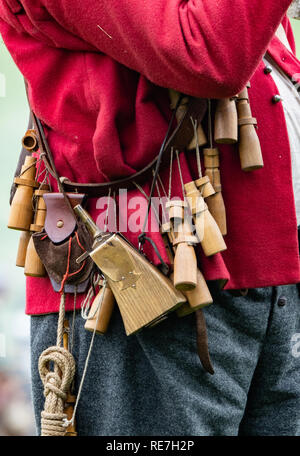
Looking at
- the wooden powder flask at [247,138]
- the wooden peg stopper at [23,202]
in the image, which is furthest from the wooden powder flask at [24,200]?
the wooden powder flask at [247,138]

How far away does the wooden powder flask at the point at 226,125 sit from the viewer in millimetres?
1114

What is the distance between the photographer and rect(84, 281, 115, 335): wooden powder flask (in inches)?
43.4

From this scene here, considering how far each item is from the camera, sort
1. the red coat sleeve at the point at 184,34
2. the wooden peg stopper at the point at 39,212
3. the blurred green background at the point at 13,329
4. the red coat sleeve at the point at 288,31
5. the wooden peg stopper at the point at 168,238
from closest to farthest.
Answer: the red coat sleeve at the point at 184,34 < the wooden peg stopper at the point at 168,238 < the wooden peg stopper at the point at 39,212 < the red coat sleeve at the point at 288,31 < the blurred green background at the point at 13,329

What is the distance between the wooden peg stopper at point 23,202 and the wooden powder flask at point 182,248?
11.5 inches

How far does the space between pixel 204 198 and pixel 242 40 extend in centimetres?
29

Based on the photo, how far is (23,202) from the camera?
1.20m

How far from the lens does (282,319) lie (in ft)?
4.09

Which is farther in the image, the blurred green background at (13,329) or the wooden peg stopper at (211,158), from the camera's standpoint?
the blurred green background at (13,329)

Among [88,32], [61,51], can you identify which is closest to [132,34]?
[88,32]

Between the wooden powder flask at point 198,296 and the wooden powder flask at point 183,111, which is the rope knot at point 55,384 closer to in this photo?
the wooden powder flask at point 198,296

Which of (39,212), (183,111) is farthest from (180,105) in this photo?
(39,212)

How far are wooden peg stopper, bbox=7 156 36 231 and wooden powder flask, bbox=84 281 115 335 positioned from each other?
22 cm

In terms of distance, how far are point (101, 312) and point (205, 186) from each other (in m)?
0.29

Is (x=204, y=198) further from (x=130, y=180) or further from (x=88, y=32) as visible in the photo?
(x=88, y=32)
